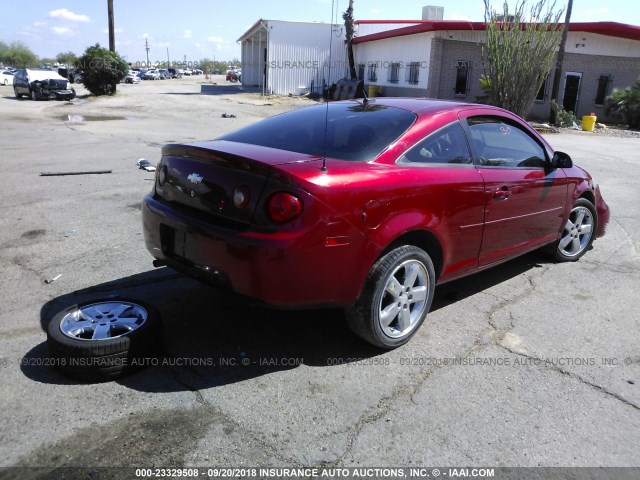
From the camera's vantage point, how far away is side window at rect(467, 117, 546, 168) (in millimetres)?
4168

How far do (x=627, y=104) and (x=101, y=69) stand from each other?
26207mm

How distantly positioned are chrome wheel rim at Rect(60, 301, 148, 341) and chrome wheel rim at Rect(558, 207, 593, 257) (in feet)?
13.6

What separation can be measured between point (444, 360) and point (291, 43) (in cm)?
3499

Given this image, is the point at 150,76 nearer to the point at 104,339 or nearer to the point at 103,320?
the point at 103,320

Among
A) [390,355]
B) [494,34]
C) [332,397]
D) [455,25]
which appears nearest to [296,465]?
[332,397]

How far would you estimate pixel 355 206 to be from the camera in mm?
3119

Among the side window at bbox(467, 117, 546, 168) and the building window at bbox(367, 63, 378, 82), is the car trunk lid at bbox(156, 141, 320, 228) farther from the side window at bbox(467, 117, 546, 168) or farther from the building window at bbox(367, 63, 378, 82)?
the building window at bbox(367, 63, 378, 82)

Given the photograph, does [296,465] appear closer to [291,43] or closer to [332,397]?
[332,397]

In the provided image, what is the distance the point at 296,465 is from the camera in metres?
2.50

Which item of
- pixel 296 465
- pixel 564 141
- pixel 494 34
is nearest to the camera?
pixel 296 465

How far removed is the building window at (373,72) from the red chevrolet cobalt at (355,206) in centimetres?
3170

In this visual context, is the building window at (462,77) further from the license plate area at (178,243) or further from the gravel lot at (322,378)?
the license plate area at (178,243)

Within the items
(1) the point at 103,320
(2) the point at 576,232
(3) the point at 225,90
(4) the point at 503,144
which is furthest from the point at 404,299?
(3) the point at 225,90

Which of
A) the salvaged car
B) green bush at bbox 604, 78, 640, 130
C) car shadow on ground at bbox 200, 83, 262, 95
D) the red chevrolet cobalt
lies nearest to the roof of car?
the red chevrolet cobalt
